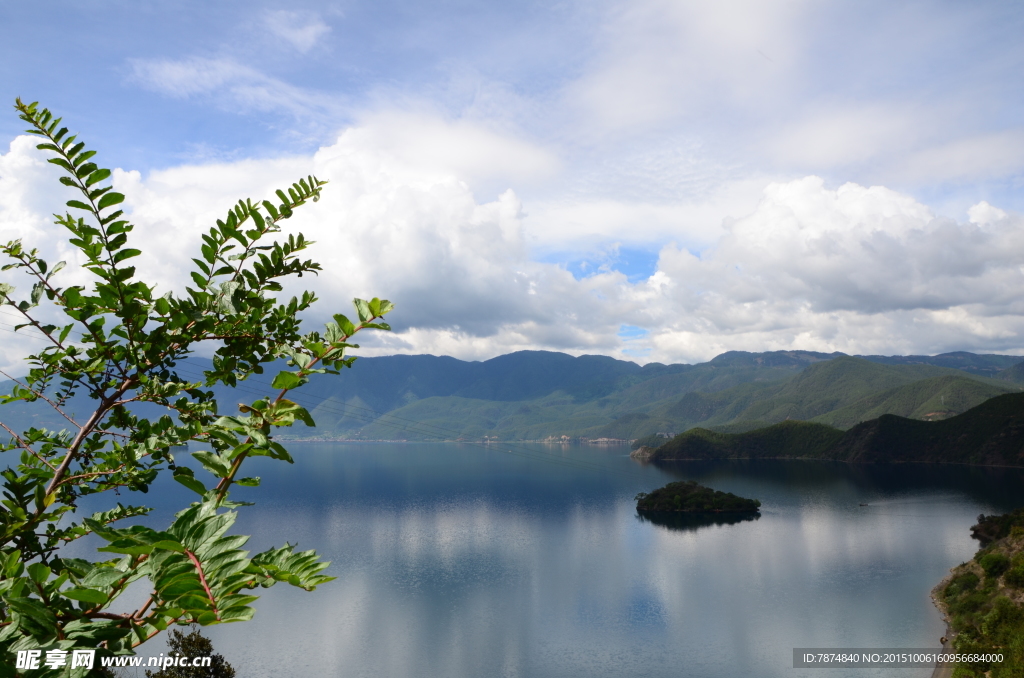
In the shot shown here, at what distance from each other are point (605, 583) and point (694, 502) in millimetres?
39924

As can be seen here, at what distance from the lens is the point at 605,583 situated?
64.4 m

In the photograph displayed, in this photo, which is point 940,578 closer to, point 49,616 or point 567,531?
point 567,531

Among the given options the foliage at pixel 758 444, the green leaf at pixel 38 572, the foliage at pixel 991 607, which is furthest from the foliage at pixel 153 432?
the foliage at pixel 758 444

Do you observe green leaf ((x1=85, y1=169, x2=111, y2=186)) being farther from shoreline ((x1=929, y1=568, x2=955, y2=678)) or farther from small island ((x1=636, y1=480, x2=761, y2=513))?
small island ((x1=636, y1=480, x2=761, y2=513))

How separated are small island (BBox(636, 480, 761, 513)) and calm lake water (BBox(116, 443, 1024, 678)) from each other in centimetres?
436

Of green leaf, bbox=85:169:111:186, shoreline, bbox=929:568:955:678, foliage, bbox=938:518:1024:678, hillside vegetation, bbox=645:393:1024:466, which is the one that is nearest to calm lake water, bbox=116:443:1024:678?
shoreline, bbox=929:568:955:678

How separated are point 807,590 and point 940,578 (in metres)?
14.0

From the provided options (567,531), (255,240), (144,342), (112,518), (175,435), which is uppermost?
(255,240)

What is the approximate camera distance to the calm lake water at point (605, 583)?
151 ft

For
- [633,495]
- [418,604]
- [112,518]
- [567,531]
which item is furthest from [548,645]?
[633,495]

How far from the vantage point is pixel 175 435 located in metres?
2.99

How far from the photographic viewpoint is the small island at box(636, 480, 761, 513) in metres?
97.2

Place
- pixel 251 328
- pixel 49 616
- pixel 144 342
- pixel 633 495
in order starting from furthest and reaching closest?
pixel 633 495
pixel 251 328
pixel 144 342
pixel 49 616

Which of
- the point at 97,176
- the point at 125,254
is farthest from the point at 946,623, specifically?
the point at 97,176
